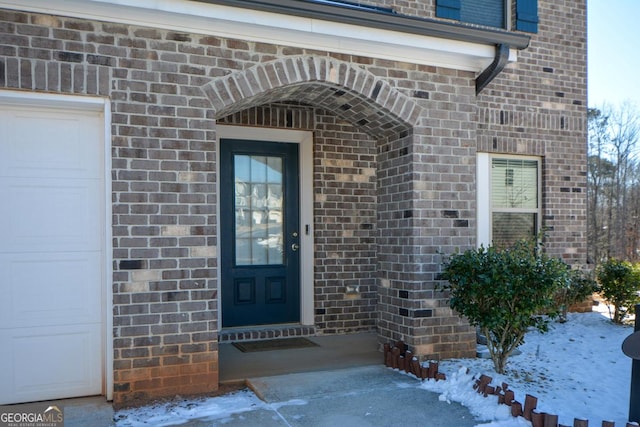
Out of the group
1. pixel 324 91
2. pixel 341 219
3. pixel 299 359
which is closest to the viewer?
pixel 324 91

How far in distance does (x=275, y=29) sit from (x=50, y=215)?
2.43m

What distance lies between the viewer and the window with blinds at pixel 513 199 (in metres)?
7.44

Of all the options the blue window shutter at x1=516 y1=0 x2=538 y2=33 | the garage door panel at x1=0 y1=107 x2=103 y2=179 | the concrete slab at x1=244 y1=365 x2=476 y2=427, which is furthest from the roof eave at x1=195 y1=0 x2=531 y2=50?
the concrete slab at x1=244 y1=365 x2=476 y2=427

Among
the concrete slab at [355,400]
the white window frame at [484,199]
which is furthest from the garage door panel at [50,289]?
the white window frame at [484,199]

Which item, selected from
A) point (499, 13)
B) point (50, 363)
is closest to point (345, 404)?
point (50, 363)

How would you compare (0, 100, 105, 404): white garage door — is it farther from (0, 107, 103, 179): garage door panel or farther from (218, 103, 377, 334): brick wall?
(218, 103, 377, 334): brick wall

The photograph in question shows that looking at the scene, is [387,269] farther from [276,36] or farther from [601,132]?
[601,132]

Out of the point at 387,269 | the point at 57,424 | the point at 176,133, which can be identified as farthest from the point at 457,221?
the point at 57,424

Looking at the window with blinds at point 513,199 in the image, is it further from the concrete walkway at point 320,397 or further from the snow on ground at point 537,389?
the concrete walkway at point 320,397

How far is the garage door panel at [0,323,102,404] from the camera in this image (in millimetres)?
4211

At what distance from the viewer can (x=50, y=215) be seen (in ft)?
14.3

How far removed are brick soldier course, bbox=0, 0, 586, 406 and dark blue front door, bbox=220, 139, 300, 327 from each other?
29cm

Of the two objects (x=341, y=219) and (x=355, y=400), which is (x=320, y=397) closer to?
(x=355, y=400)

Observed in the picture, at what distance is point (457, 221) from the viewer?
556 cm
